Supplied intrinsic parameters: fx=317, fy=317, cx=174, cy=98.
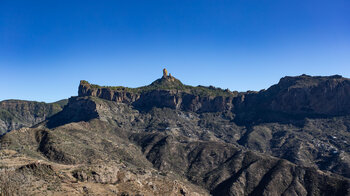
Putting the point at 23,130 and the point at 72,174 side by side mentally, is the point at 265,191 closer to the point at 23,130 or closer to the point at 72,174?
the point at 72,174

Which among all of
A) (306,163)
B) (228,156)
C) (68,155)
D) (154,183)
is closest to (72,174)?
(154,183)

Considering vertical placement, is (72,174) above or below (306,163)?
above

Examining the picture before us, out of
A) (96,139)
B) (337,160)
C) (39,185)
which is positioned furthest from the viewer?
(337,160)

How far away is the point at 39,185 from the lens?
70000 mm

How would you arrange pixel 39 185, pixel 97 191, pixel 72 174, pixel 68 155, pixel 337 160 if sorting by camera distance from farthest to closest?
pixel 337 160, pixel 68 155, pixel 72 174, pixel 97 191, pixel 39 185

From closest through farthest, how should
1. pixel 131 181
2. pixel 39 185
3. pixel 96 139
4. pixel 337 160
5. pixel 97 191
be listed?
pixel 39 185, pixel 97 191, pixel 131 181, pixel 96 139, pixel 337 160

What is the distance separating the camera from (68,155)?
407 feet

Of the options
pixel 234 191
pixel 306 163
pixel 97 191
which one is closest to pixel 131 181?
pixel 97 191

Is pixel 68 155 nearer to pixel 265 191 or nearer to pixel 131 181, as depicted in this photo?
pixel 131 181

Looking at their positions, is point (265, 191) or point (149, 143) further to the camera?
point (149, 143)

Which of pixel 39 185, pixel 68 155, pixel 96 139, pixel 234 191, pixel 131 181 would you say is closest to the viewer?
pixel 39 185

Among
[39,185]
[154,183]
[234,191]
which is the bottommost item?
[234,191]

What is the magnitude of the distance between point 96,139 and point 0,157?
6755 cm

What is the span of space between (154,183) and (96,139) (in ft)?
248
